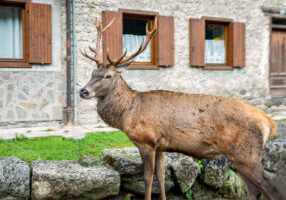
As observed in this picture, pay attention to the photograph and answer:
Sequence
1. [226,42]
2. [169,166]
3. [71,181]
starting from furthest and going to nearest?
[226,42]
[169,166]
[71,181]

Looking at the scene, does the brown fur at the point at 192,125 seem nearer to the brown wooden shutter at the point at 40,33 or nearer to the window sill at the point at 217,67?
the brown wooden shutter at the point at 40,33

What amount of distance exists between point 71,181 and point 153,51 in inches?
251

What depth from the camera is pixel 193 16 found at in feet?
33.7

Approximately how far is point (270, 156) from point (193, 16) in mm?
6191

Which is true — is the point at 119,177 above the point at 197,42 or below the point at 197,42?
below

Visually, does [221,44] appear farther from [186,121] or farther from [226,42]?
[186,121]

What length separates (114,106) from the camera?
13.1 ft

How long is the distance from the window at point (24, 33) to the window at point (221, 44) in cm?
451

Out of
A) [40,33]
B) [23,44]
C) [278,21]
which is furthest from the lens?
[278,21]

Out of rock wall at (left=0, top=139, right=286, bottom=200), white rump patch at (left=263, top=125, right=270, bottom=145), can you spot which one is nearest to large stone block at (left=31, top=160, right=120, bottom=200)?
rock wall at (left=0, top=139, right=286, bottom=200)

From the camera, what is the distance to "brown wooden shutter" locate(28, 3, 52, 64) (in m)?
8.37

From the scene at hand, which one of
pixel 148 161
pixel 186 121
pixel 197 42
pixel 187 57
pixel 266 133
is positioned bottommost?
pixel 148 161

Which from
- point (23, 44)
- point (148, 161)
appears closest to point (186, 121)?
point (148, 161)

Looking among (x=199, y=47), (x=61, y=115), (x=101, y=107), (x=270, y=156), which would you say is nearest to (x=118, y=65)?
(x=101, y=107)
